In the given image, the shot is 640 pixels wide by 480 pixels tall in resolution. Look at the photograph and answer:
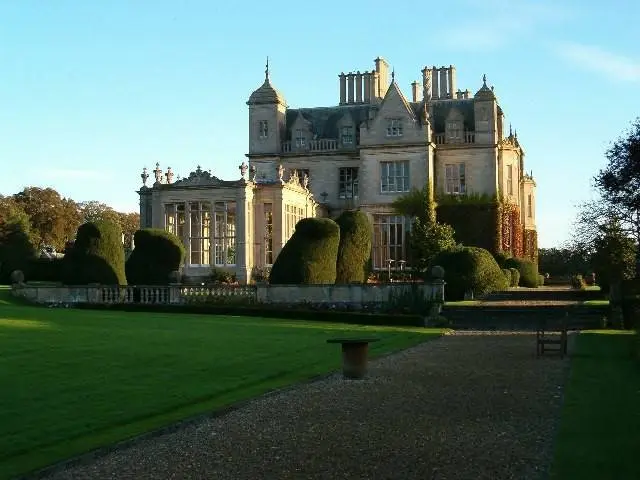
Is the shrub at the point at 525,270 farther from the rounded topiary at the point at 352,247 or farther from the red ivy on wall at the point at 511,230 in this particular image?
the rounded topiary at the point at 352,247

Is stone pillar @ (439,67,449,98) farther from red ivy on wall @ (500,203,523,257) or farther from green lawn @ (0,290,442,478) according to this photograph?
green lawn @ (0,290,442,478)

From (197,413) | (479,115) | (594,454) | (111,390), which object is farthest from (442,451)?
(479,115)

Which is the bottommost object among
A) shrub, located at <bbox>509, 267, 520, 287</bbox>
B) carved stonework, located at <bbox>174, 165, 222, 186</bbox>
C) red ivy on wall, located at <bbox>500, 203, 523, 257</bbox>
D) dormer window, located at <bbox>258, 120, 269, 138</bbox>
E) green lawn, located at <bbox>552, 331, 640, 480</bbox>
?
green lawn, located at <bbox>552, 331, 640, 480</bbox>

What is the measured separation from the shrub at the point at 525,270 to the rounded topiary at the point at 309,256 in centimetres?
1514

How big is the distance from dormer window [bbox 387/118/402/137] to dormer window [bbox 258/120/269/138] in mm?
7682

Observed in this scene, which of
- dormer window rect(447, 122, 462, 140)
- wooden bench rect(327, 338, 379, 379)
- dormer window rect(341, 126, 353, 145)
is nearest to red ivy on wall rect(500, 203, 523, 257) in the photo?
dormer window rect(447, 122, 462, 140)

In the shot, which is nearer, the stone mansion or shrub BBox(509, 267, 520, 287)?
the stone mansion

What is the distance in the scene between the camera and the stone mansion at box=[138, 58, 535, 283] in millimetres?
39375

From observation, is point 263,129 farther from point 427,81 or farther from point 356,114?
point 427,81

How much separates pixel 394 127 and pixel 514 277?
34.0 feet

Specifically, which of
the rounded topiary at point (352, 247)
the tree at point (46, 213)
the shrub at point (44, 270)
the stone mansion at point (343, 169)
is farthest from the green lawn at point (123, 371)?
the tree at point (46, 213)

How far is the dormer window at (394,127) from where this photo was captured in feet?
148

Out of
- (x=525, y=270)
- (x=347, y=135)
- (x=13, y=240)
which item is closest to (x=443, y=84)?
(x=347, y=135)

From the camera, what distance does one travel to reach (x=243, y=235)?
125 ft
